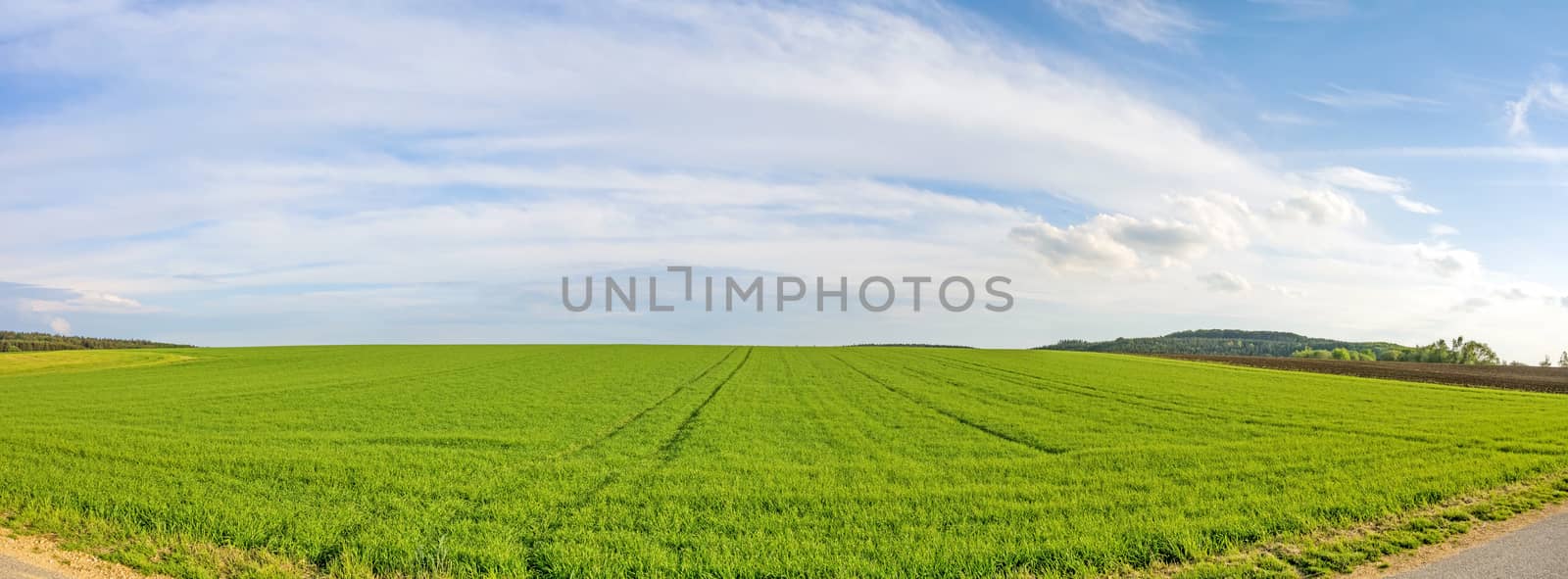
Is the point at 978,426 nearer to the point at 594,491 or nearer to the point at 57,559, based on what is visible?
the point at 594,491

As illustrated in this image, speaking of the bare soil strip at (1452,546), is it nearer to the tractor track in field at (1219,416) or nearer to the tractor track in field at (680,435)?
the tractor track in field at (1219,416)

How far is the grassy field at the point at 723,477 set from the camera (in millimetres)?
10742

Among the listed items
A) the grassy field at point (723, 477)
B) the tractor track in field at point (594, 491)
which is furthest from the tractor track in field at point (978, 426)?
the tractor track in field at point (594, 491)

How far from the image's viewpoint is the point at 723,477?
1524 centimetres

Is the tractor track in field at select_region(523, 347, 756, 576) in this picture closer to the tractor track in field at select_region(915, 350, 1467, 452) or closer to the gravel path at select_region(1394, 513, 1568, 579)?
the gravel path at select_region(1394, 513, 1568, 579)

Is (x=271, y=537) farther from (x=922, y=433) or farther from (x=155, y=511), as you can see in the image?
(x=922, y=433)

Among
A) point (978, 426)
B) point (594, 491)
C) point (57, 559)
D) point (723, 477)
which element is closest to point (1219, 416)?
point (978, 426)

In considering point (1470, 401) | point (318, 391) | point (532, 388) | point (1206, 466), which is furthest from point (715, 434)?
point (1470, 401)

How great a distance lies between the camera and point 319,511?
41.8 ft

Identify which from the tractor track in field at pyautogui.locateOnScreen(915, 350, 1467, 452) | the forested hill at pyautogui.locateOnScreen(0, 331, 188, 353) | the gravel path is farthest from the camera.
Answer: the forested hill at pyautogui.locateOnScreen(0, 331, 188, 353)

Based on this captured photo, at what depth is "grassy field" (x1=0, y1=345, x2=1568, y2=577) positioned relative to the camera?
10.7 meters

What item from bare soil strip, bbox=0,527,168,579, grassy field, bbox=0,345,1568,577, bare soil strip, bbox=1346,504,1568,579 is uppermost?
grassy field, bbox=0,345,1568,577

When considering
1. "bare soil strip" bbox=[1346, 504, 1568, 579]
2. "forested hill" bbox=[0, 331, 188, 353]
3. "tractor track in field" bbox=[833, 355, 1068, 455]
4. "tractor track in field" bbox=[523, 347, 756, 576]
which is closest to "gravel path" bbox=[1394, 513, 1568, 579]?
"bare soil strip" bbox=[1346, 504, 1568, 579]

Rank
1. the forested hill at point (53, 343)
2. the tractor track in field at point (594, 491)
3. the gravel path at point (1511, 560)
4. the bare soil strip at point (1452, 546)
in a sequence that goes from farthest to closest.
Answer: the forested hill at point (53, 343), the tractor track in field at point (594, 491), the bare soil strip at point (1452, 546), the gravel path at point (1511, 560)
